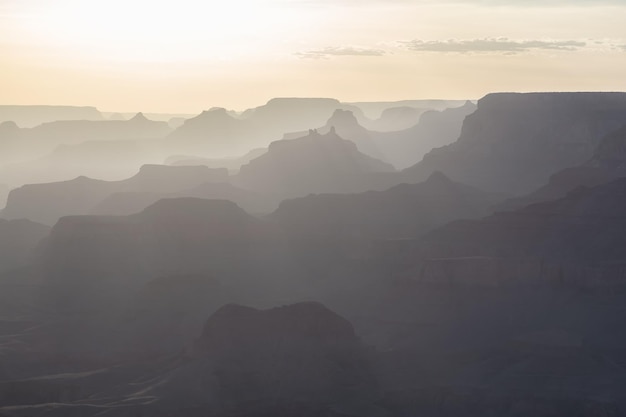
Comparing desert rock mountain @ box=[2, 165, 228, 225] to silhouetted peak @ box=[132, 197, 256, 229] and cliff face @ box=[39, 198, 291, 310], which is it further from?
silhouetted peak @ box=[132, 197, 256, 229]

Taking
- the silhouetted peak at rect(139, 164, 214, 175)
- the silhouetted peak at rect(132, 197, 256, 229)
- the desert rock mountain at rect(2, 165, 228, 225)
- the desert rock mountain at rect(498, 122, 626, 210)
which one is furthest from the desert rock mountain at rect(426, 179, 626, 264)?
the silhouetted peak at rect(139, 164, 214, 175)

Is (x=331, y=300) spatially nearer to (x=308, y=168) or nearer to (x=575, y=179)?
(x=575, y=179)

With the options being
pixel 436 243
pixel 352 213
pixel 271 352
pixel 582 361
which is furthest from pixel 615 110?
pixel 271 352

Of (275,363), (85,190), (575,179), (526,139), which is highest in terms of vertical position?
(575,179)

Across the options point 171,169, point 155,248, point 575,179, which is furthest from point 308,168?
point 155,248

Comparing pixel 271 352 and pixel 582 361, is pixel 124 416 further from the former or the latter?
pixel 582 361
